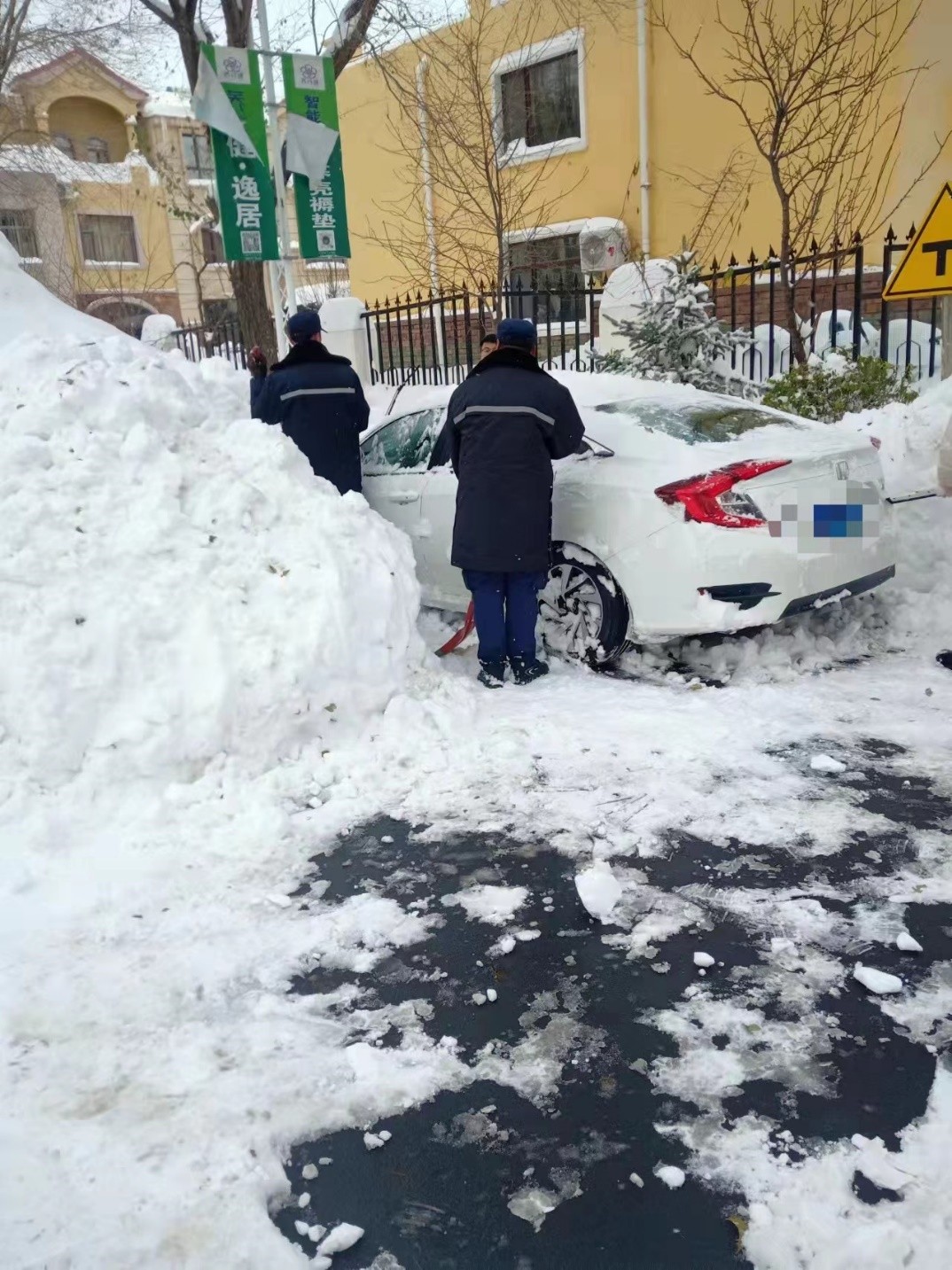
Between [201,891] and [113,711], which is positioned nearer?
[201,891]

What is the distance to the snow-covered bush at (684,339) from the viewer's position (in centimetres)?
906

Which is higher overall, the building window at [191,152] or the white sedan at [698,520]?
the building window at [191,152]

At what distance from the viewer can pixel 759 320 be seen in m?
14.4

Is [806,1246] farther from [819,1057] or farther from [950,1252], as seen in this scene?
[819,1057]

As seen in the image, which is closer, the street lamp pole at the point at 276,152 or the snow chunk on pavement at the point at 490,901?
the snow chunk on pavement at the point at 490,901

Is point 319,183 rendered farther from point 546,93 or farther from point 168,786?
point 546,93

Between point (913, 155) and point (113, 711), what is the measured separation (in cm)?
1437

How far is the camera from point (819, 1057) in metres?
2.50

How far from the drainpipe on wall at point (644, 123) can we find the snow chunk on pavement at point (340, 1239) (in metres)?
15.4

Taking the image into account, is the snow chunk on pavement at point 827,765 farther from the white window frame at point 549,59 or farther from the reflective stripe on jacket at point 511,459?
the white window frame at point 549,59

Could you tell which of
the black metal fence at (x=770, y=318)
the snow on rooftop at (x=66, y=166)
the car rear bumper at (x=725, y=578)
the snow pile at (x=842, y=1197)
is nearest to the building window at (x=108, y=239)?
the snow on rooftop at (x=66, y=166)

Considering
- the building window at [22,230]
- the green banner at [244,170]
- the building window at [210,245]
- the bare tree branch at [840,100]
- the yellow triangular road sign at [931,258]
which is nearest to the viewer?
the yellow triangular road sign at [931,258]

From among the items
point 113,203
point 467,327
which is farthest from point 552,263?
point 113,203

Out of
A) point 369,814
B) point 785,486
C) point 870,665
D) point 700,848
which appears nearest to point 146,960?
point 369,814
